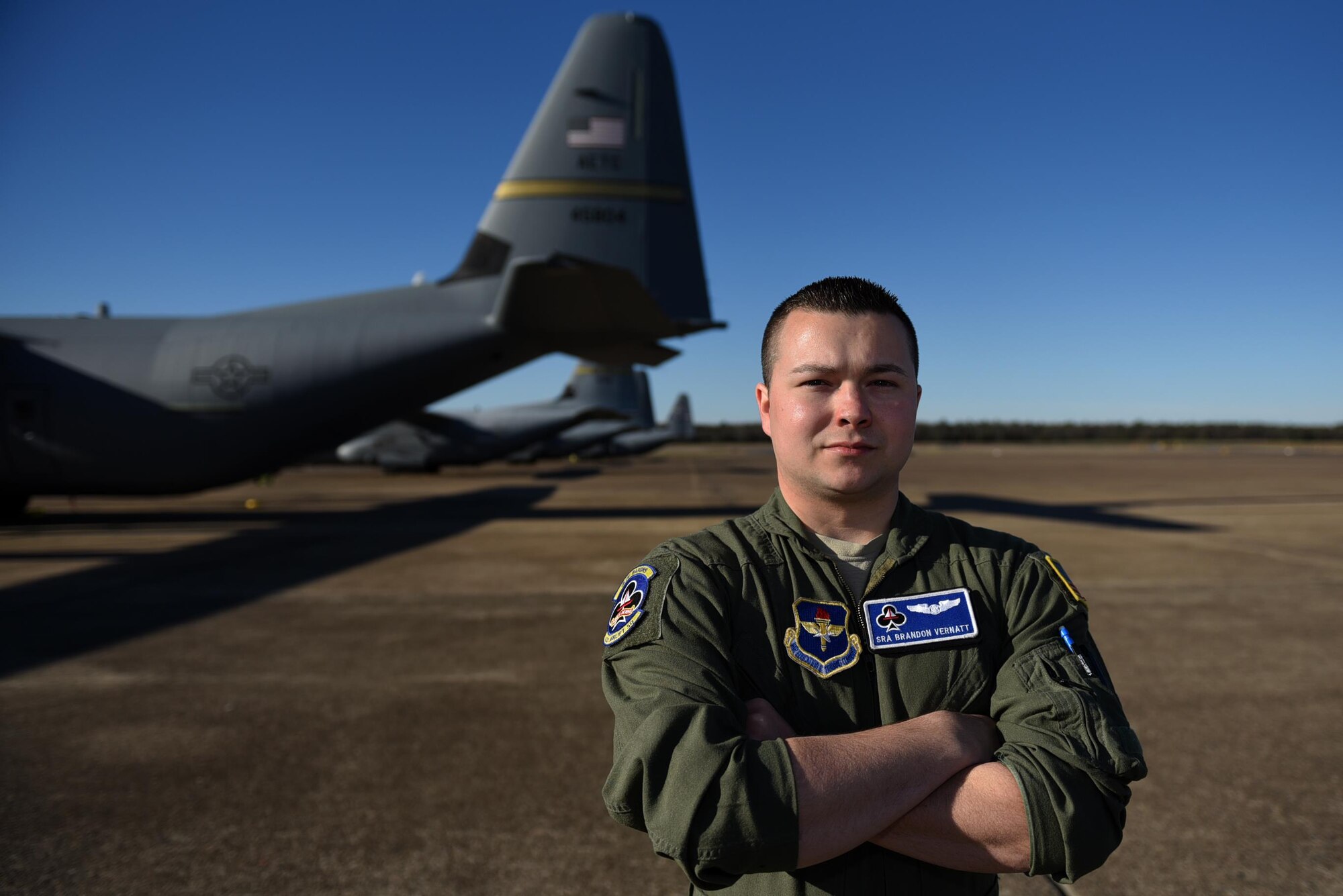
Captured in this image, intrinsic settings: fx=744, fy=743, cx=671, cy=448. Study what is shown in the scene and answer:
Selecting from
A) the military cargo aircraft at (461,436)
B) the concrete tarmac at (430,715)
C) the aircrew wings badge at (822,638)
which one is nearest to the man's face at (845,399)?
the aircrew wings badge at (822,638)

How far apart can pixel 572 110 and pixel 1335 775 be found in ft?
47.3

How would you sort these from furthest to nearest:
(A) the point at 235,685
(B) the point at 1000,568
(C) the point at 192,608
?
(C) the point at 192,608 < (A) the point at 235,685 < (B) the point at 1000,568

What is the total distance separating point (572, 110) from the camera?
47.3 ft

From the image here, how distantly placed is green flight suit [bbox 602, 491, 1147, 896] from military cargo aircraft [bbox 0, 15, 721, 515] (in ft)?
37.0

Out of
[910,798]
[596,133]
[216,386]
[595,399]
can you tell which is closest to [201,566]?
[216,386]

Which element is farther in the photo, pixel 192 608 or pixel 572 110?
pixel 572 110

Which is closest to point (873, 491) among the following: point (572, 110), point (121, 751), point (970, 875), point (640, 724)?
point (640, 724)

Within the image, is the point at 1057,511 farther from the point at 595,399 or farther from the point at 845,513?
the point at 595,399

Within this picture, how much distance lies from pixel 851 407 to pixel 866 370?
0.29ft

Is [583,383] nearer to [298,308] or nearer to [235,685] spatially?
[298,308]

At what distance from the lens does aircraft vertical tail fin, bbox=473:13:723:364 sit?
14.3 metres

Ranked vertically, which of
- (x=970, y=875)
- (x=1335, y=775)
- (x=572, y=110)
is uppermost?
(x=572, y=110)

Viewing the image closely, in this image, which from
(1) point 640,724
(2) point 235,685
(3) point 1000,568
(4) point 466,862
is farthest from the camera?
(2) point 235,685

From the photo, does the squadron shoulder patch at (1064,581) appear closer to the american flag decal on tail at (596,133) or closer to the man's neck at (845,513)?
the man's neck at (845,513)
